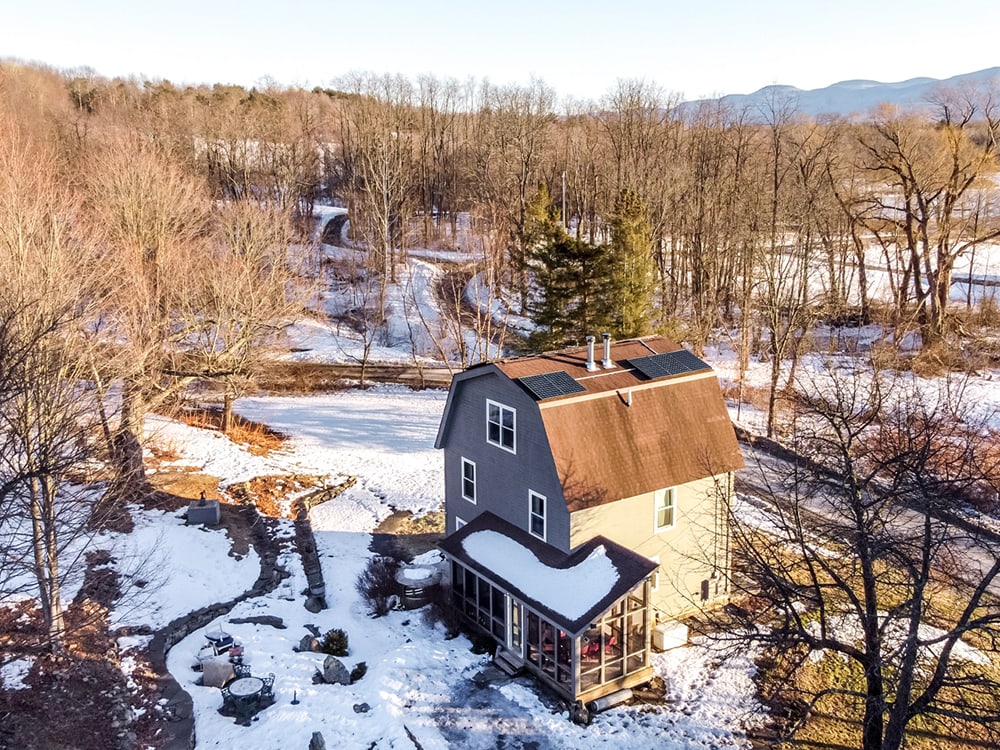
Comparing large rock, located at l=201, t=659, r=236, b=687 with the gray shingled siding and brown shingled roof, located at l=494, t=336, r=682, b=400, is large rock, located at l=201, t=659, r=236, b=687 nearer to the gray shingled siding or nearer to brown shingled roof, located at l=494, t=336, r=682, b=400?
the gray shingled siding

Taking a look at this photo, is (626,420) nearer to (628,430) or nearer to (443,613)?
(628,430)

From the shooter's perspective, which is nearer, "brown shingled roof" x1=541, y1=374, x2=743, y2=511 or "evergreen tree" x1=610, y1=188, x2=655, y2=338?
"brown shingled roof" x1=541, y1=374, x2=743, y2=511

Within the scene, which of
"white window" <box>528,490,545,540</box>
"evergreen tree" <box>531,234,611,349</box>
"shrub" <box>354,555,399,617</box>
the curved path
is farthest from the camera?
"evergreen tree" <box>531,234,611,349</box>

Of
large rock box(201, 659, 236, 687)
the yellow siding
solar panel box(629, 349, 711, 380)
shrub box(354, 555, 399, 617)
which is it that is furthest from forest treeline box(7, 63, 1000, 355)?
large rock box(201, 659, 236, 687)

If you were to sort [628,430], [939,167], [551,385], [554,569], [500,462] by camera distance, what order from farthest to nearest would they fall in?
[939,167] < [500,462] < [628,430] < [551,385] < [554,569]

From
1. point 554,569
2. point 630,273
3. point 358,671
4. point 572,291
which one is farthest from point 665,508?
point 572,291

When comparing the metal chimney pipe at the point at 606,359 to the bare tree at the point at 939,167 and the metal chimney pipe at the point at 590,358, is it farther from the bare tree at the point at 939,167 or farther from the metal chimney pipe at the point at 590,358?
the bare tree at the point at 939,167

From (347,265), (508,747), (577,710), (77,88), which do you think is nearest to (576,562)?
(577,710)
